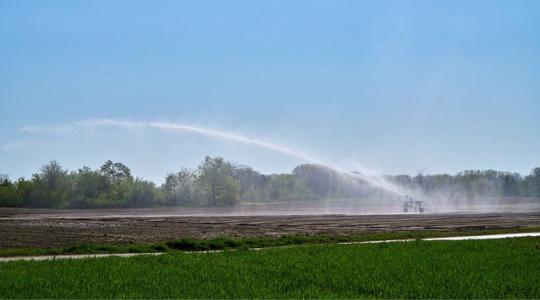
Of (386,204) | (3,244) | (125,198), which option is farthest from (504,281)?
(125,198)

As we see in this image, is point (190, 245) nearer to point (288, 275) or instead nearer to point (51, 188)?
point (288, 275)

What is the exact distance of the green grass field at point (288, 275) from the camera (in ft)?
56.4

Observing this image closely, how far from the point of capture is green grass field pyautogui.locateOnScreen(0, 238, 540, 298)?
17.2 meters

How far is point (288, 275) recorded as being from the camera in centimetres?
2097

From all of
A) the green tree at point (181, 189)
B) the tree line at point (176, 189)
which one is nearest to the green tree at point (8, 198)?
the tree line at point (176, 189)

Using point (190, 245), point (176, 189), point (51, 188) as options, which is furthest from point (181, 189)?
point (190, 245)

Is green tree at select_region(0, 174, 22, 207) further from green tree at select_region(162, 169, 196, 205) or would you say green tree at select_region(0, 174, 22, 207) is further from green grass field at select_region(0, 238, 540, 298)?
green grass field at select_region(0, 238, 540, 298)

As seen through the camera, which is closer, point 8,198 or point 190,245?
point 190,245

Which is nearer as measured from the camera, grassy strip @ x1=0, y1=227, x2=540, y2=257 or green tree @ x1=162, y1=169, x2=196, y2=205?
grassy strip @ x1=0, y1=227, x2=540, y2=257

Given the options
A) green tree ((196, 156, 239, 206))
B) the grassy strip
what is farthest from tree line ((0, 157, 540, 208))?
the grassy strip

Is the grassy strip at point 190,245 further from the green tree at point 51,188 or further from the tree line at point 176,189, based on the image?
the green tree at point 51,188

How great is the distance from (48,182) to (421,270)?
120 m

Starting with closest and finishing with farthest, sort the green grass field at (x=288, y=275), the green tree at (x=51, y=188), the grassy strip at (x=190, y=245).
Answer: the green grass field at (x=288, y=275)
the grassy strip at (x=190, y=245)
the green tree at (x=51, y=188)

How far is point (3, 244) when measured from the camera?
32.6 m
